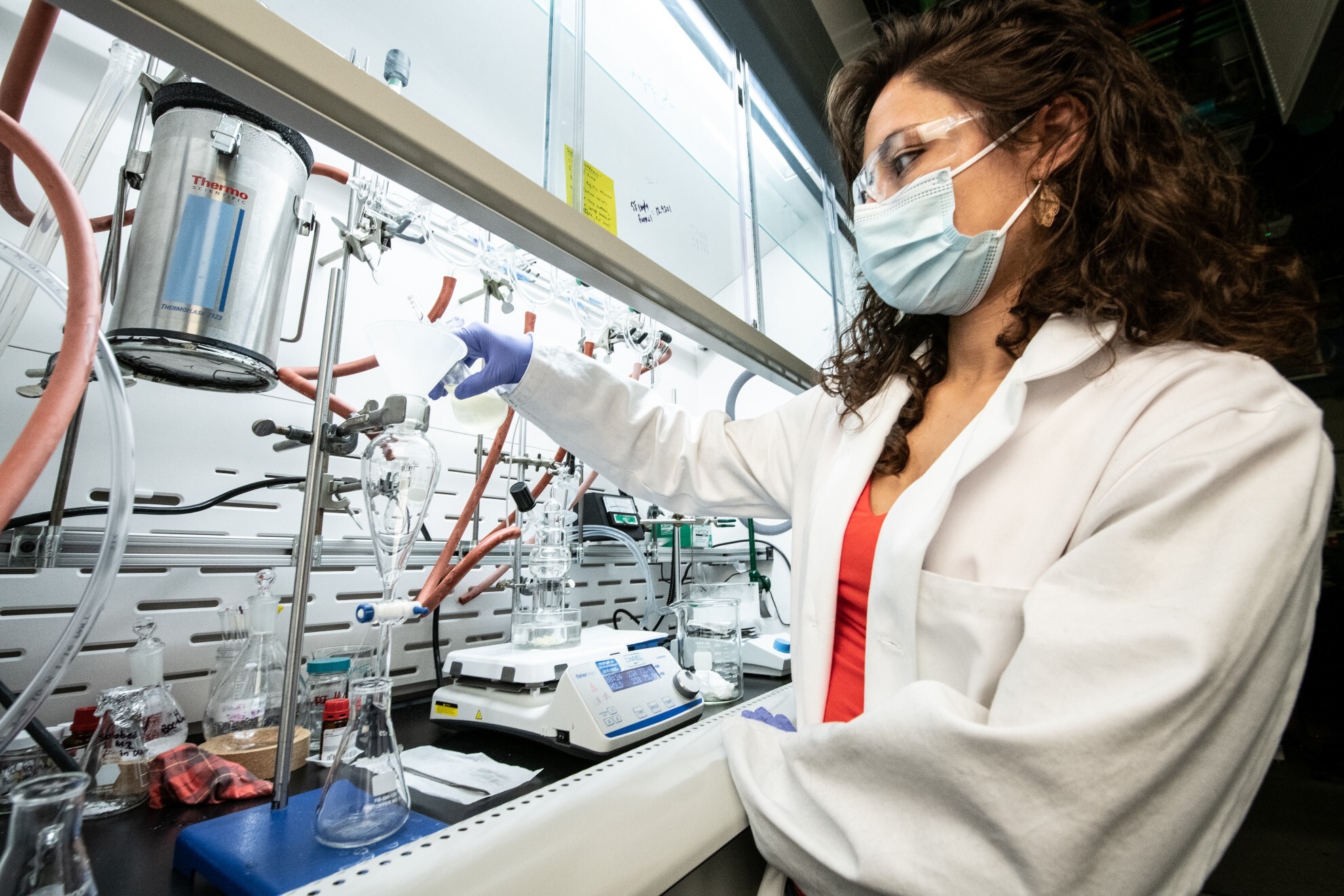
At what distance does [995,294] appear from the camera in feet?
3.33

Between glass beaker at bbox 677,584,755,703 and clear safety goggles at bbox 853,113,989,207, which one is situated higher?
clear safety goggles at bbox 853,113,989,207

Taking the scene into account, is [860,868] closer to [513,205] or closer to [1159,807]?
[1159,807]

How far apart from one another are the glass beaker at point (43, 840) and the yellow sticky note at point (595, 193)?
2.76 feet

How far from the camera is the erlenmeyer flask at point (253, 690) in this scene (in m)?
0.97

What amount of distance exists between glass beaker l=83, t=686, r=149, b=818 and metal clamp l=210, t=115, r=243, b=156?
0.77 metres

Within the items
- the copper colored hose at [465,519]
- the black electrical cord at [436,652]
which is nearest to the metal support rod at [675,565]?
the black electrical cord at [436,652]

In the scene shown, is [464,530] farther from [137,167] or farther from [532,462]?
[137,167]

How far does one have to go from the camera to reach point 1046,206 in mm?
941

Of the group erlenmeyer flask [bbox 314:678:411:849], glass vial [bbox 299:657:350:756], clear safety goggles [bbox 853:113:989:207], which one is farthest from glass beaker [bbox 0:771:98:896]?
clear safety goggles [bbox 853:113:989:207]

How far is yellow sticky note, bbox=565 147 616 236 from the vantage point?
3.05 feet

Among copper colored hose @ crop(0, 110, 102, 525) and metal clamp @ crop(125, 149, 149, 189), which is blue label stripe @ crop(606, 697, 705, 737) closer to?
copper colored hose @ crop(0, 110, 102, 525)

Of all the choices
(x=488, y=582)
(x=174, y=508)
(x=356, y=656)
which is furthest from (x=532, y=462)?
(x=174, y=508)

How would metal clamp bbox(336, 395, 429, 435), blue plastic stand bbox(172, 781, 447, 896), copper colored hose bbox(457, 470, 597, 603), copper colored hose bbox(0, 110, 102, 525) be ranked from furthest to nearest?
copper colored hose bbox(457, 470, 597, 603) < metal clamp bbox(336, 395, 429, 435) < blue plastic stand bbox(172, 781, 447, 896) < copper colored hose bbox(0, 110, 102, 525)

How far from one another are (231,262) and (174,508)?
1.92 ft
